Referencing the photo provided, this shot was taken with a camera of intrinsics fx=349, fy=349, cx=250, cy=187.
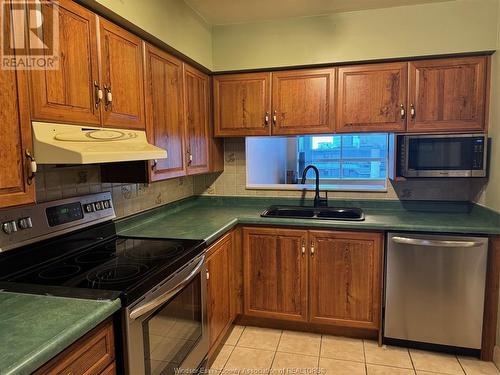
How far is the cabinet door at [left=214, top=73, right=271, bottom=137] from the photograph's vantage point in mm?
2779

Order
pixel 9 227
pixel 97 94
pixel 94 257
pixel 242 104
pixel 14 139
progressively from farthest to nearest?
pixel 242 104 < pixel 94 257 < pixel 97 94 < pixel 9 227 < pixel 14 139

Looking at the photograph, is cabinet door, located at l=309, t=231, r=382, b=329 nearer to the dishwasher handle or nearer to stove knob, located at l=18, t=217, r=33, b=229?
the dishwasher handle

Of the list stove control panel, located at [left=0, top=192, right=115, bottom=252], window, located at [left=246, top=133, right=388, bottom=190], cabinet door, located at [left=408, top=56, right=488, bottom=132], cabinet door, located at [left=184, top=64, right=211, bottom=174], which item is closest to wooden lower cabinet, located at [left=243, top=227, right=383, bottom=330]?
cabinet door, located at [left=184, top=64, right=211, bottom=174]

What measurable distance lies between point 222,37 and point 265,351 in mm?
2382

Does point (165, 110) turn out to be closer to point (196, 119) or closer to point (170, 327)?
point (196, 119)

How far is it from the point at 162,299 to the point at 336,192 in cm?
192

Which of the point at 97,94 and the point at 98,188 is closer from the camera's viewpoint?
the point at 97,94

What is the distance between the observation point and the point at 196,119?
104 inches

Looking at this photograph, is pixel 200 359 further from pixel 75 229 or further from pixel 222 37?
pixel 222 37

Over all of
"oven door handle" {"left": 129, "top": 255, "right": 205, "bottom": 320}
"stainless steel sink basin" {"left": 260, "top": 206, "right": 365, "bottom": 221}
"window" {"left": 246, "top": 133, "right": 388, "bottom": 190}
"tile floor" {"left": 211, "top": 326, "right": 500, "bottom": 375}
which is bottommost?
"tile floor" {"left": 211, "top": 326, "right": 500, "bottom": 375}

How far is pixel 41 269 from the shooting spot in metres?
1.58

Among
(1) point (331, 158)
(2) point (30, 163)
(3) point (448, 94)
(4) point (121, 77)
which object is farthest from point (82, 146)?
(1) point (331, 158)

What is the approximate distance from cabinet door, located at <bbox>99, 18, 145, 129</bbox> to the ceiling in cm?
75

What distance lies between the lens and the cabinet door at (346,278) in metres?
2.42
